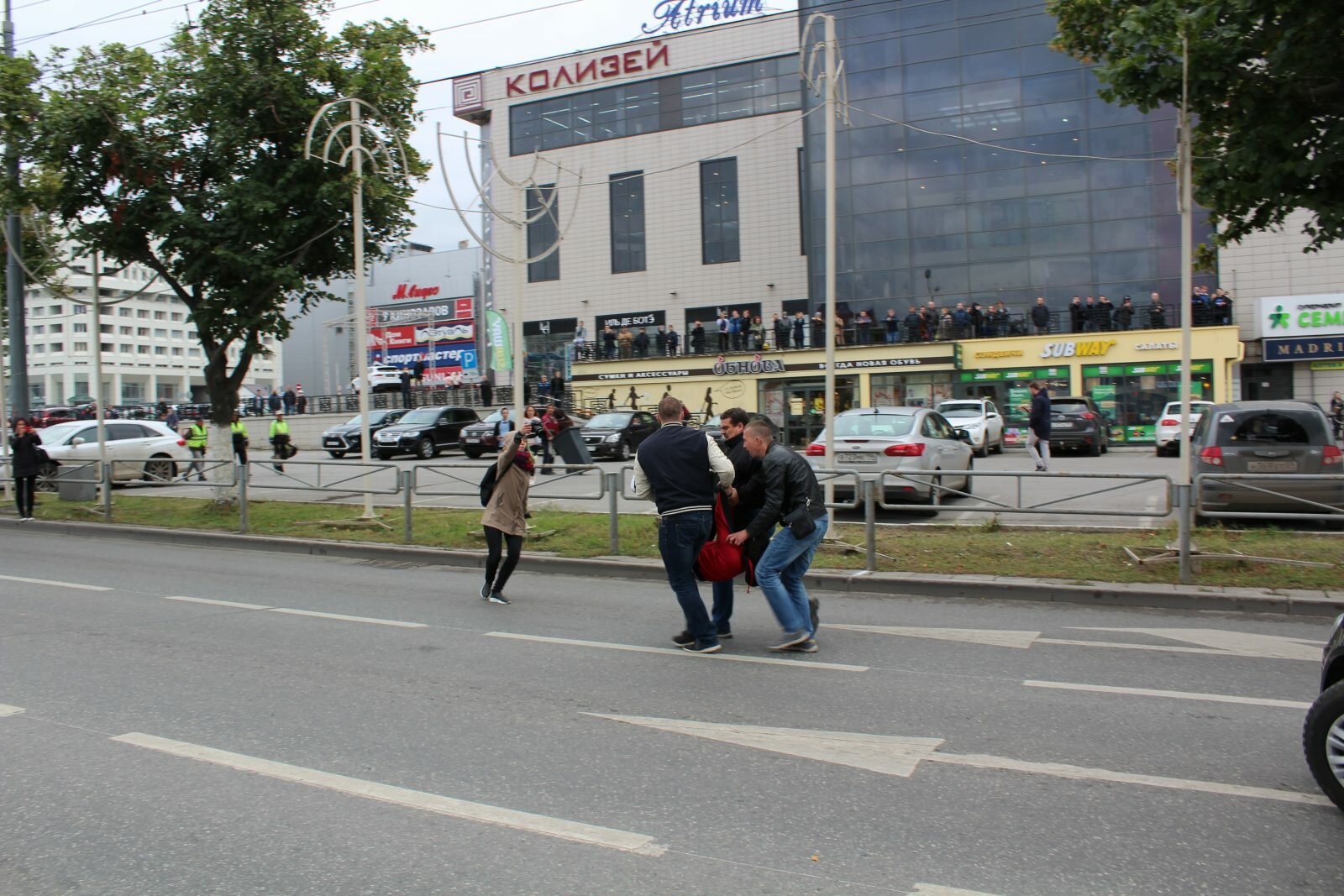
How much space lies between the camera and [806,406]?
38.1 m

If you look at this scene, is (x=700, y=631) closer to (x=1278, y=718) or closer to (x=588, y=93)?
(x=1278, y=718)

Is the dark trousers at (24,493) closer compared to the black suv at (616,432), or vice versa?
the dark trousers at (24,493)

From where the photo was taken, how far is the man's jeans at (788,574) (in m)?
6.95

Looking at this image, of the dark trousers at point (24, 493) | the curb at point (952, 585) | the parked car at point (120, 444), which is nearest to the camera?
the curb at point (952, 585)

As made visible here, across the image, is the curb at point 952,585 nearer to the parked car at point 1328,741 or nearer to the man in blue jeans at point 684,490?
the man in blue jeans at point 684,490

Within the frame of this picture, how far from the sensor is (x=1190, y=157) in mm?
9805

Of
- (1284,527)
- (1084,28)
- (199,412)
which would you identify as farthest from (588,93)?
(1284,527)

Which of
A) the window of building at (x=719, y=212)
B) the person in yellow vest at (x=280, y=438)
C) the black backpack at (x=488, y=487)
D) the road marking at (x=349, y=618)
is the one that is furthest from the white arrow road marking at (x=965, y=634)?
the window of building at (x=719, y=212)

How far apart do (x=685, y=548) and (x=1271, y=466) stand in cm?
937

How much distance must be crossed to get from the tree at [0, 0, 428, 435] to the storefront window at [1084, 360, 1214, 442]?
26.5 meters

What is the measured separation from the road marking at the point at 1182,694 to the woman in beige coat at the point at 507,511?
4.91 metres

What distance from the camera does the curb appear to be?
8.62 meters

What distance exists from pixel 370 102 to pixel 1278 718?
610 inches

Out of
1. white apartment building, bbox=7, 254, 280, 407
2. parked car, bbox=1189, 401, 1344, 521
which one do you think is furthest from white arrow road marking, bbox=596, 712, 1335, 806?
white apartment building, bbox=7, 254, 280, 407
